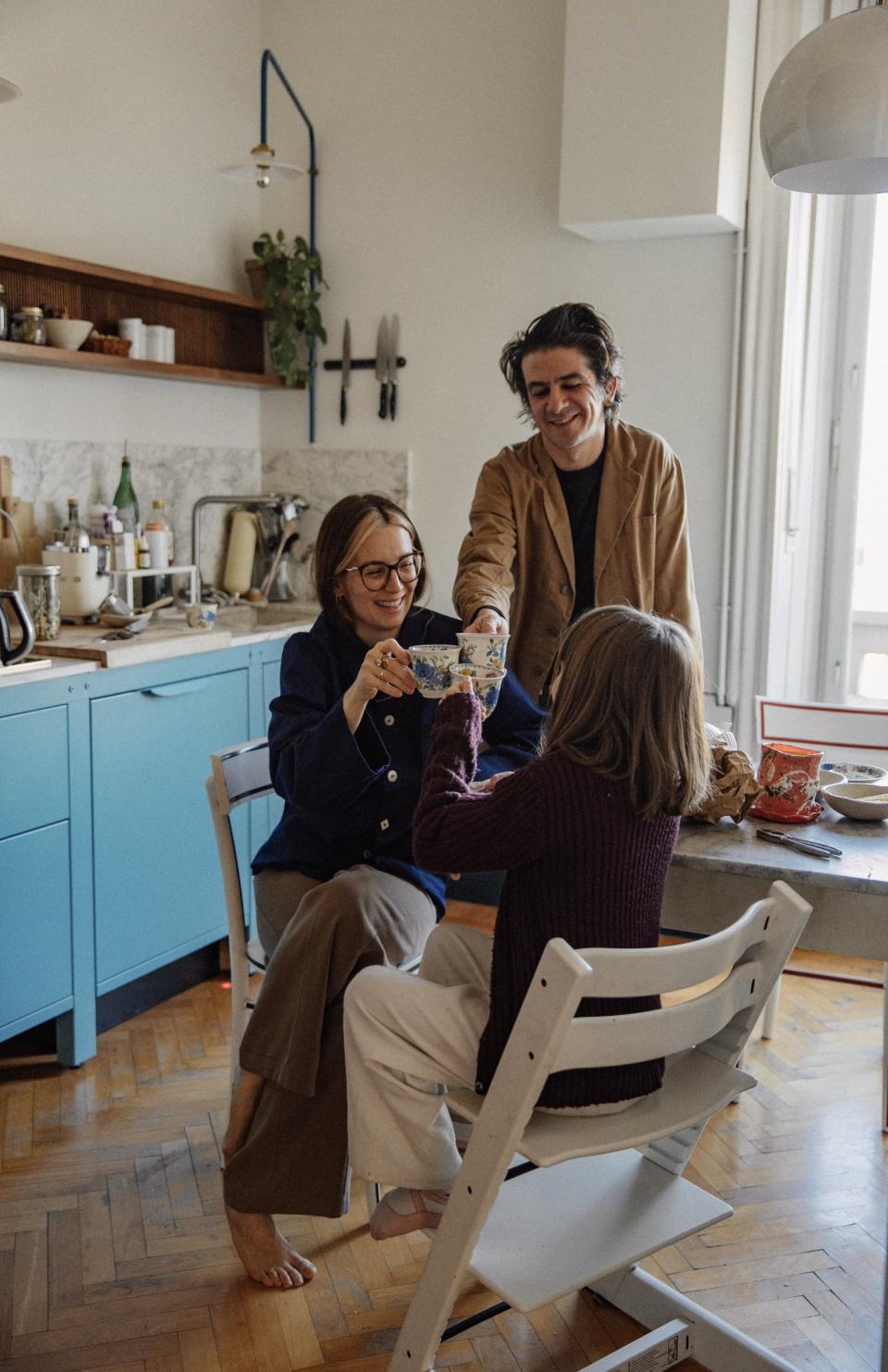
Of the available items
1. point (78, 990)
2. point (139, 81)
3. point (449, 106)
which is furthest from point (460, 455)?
point (78, 990)

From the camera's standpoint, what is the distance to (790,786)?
172cm

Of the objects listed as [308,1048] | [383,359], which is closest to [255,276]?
[383,359]

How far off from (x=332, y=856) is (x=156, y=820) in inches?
40.2

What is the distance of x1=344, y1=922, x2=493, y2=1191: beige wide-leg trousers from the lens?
1612mm

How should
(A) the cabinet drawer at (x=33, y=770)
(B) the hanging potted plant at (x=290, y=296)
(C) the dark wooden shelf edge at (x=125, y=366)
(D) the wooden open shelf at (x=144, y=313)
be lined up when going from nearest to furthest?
(A) the cabinet drawer at (x=33, y=770)
(C) the dark wooden shelf edge at (x=125, y=366)
(D) the wooden open shelf at (x=144, y=313)
(B) the hanging potted plant at (x=290, y=296)

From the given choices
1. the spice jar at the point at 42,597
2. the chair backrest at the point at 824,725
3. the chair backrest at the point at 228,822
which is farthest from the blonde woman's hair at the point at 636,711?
the spice jar at the point at 42,597

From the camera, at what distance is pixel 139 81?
142 inches

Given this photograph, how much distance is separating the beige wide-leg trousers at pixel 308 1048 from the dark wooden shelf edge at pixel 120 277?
194cm

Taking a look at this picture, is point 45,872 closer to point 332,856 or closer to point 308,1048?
point 332,856

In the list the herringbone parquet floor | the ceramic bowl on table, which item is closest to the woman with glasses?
the herringbone parquet floor

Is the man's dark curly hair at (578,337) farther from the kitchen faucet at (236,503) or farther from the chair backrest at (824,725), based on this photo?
the kitchen faucet at (236,503)

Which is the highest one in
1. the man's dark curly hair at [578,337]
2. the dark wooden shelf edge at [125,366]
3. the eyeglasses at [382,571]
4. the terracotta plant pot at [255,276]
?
the terracotta plant pot at [255,276]

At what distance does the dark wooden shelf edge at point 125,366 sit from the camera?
3075 mm

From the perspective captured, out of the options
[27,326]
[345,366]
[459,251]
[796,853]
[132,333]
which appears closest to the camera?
[796,853]
